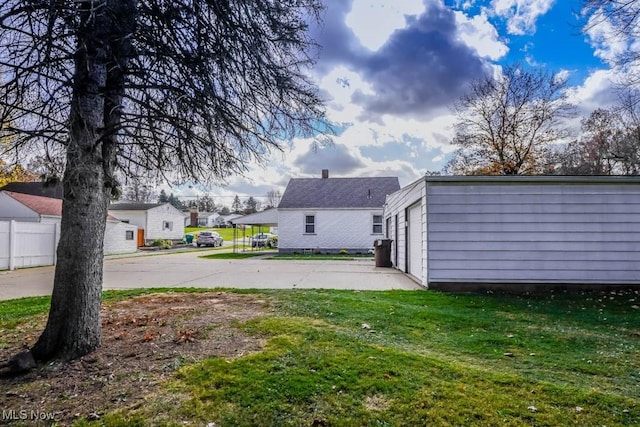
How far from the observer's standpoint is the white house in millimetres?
8727

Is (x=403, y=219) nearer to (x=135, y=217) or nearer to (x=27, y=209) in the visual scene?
(x=27, y=209)

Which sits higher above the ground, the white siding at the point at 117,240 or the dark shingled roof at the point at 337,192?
the dark shingled roof at the point at 337,192

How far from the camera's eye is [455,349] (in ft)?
14.2

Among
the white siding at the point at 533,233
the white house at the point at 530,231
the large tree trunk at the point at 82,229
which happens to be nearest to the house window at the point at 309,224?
the white house at the point at 530,231

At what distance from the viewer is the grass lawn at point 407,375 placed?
274 centimetres

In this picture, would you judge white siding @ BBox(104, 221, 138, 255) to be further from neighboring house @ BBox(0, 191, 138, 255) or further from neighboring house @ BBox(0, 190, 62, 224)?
neighboring house @ BBox(0, 190, 62, 224)

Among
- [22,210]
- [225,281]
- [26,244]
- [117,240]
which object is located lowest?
[225,281]

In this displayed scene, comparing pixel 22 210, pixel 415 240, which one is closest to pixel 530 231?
pixel 415 240

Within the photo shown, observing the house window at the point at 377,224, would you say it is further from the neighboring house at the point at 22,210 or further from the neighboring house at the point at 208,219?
the neighboring house at the point at 208,219

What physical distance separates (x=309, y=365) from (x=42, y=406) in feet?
7.01

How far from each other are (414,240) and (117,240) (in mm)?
20388

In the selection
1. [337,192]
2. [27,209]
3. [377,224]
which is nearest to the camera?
[27,209]

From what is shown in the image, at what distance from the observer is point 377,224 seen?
75.5 ft

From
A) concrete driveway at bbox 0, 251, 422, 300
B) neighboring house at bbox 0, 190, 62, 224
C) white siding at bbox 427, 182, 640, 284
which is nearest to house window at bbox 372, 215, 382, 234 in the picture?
concrete driveway at bbox 0, 251, 422, 300
